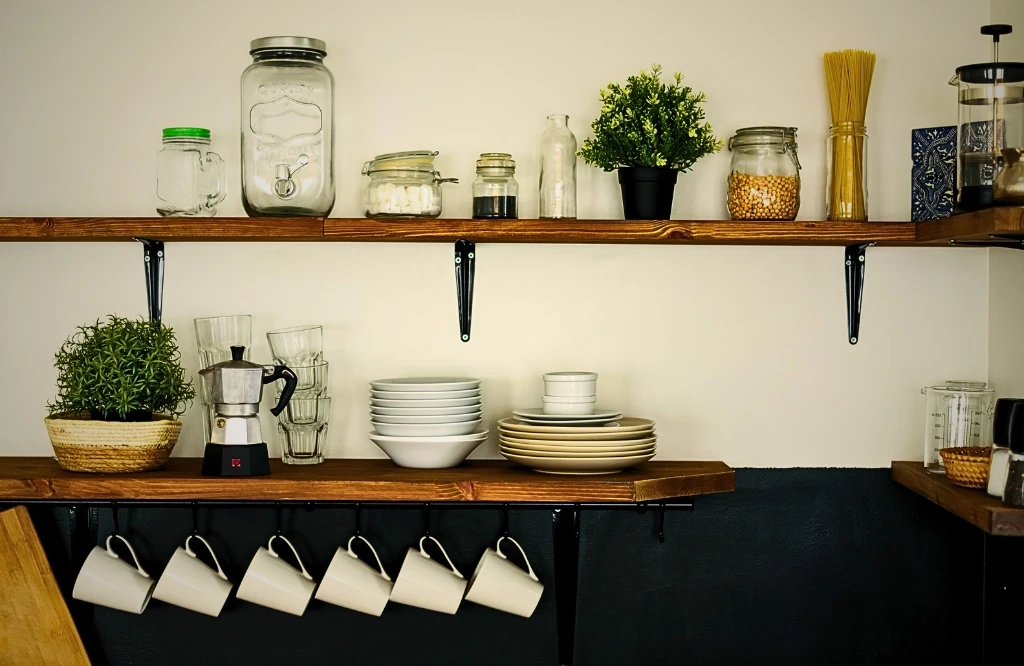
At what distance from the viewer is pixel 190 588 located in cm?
205

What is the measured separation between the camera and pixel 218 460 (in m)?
1.98

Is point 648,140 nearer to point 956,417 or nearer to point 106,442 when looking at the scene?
point 956,417

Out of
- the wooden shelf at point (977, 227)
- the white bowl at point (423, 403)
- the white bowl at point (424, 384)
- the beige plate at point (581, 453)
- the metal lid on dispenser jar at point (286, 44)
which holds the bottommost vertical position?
the beige plate at point (581, 453)

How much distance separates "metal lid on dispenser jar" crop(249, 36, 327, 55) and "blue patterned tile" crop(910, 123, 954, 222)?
4.27 ft

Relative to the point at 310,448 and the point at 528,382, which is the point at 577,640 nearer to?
the point at 528,382

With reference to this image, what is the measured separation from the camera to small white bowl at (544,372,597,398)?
2.01m

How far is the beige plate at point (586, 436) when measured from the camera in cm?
195

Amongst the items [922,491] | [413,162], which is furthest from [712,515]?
[413,162]

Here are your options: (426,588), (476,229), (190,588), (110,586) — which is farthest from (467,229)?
(110,586)

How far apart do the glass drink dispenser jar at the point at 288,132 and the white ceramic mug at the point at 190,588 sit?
759 millimetres

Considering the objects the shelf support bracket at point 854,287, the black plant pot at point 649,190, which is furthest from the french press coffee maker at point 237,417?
the shelf support bracket at point 854,287

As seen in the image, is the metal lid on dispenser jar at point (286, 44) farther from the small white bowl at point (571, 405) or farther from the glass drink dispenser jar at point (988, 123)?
the glass drink dispenser jar at point (988, 123)

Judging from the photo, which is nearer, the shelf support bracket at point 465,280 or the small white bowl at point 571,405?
the small white bowl at point 571,405

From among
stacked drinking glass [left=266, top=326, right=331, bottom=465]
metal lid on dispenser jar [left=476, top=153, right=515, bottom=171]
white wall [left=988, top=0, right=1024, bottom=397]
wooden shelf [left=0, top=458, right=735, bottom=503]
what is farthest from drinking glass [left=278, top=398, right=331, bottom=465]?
white wall [left=988, top=0, right=1024, bottom=397]
